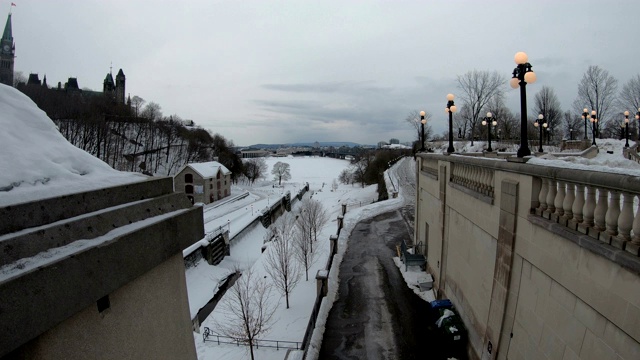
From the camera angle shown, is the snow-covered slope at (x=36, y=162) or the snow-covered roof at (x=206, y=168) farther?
the snow-covered roof at (x=206, y=168)

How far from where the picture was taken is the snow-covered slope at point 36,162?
2.17m

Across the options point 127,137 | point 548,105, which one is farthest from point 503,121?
point 127,137

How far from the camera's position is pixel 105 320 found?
2.31 metres

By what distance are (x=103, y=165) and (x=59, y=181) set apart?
2.08 ft

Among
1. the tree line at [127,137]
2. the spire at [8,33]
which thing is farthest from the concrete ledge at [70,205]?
the spire at [8,33]

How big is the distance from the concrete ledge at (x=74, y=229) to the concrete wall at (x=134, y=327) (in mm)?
444

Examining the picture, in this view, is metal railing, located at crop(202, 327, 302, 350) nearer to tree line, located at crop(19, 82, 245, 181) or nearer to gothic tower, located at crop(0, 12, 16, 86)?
tree line, located at crop(19, 82, 245, 181)

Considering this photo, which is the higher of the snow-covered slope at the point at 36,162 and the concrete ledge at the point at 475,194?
the snow-covered slope at the point at 36,162

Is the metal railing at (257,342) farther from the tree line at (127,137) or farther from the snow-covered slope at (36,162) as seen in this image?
the tree line at (127,137)

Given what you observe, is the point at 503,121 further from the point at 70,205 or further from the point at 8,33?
the point at 8,33

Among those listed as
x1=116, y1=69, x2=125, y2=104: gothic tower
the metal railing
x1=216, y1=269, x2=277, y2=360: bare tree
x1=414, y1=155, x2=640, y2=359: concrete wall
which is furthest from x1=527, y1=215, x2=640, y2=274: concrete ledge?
x1=116, y1=69, x2=125, y2=104: gothic tower

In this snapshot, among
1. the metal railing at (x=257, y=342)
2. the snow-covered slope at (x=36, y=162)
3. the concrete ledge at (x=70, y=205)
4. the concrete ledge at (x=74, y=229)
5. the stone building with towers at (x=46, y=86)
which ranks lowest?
the metal railing at (x=257, y=342)

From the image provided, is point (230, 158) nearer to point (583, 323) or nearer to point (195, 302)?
point (195, 302)

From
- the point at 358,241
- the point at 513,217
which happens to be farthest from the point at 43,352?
the point at 358,241
